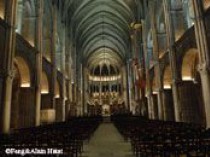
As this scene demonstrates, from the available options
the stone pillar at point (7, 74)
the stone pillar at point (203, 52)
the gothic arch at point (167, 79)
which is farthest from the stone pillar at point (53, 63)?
the stone pillar at point (203, 52)

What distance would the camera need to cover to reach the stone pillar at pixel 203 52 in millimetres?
13323

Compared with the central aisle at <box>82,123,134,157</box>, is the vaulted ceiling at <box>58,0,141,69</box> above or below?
above

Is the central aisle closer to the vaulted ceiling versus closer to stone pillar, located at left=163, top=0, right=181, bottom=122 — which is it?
stone pillar, located at left=163, top=0, right=181, bottom=122

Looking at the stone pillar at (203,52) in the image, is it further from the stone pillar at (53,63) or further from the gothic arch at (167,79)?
the stone pillar at (53,63)

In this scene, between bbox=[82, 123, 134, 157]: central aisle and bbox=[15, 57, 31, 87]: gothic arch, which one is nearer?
bbox=[82, 123, 134, 157]: central aisle

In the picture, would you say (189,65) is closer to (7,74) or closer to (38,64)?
(38,64)

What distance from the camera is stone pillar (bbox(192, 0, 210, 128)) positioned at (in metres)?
13.3

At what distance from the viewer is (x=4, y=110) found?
13.6 m

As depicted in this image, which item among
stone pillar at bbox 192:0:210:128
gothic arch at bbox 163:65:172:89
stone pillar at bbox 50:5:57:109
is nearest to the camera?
stone pillar at bbox 192:0:210:128

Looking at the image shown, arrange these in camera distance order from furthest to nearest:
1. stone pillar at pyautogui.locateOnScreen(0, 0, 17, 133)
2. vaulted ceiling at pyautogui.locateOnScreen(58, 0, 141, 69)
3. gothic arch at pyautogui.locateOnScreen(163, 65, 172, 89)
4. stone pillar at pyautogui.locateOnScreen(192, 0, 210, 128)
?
vaulted ceiling at pyautogui.locateOnScreen(58, 0, 141, 69) → gothic arch at pyautogui.locateOnScreen(163, 65, 172, 89) → stone pillar at pyautogui.locateOnScreen(0, 0, 17, 133) → stone pillar at pyautogui.locateOnScreen(192, 0, 210, 128)

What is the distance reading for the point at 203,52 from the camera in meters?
13.5

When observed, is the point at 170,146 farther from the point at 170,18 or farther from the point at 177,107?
the point at 170,18

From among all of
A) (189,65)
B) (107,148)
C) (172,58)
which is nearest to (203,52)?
(189,65)

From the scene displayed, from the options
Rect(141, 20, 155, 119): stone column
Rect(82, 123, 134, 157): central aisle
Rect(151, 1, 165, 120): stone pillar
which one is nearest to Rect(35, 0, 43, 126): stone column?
Rect(82, 123, 134, 157): central aisle
